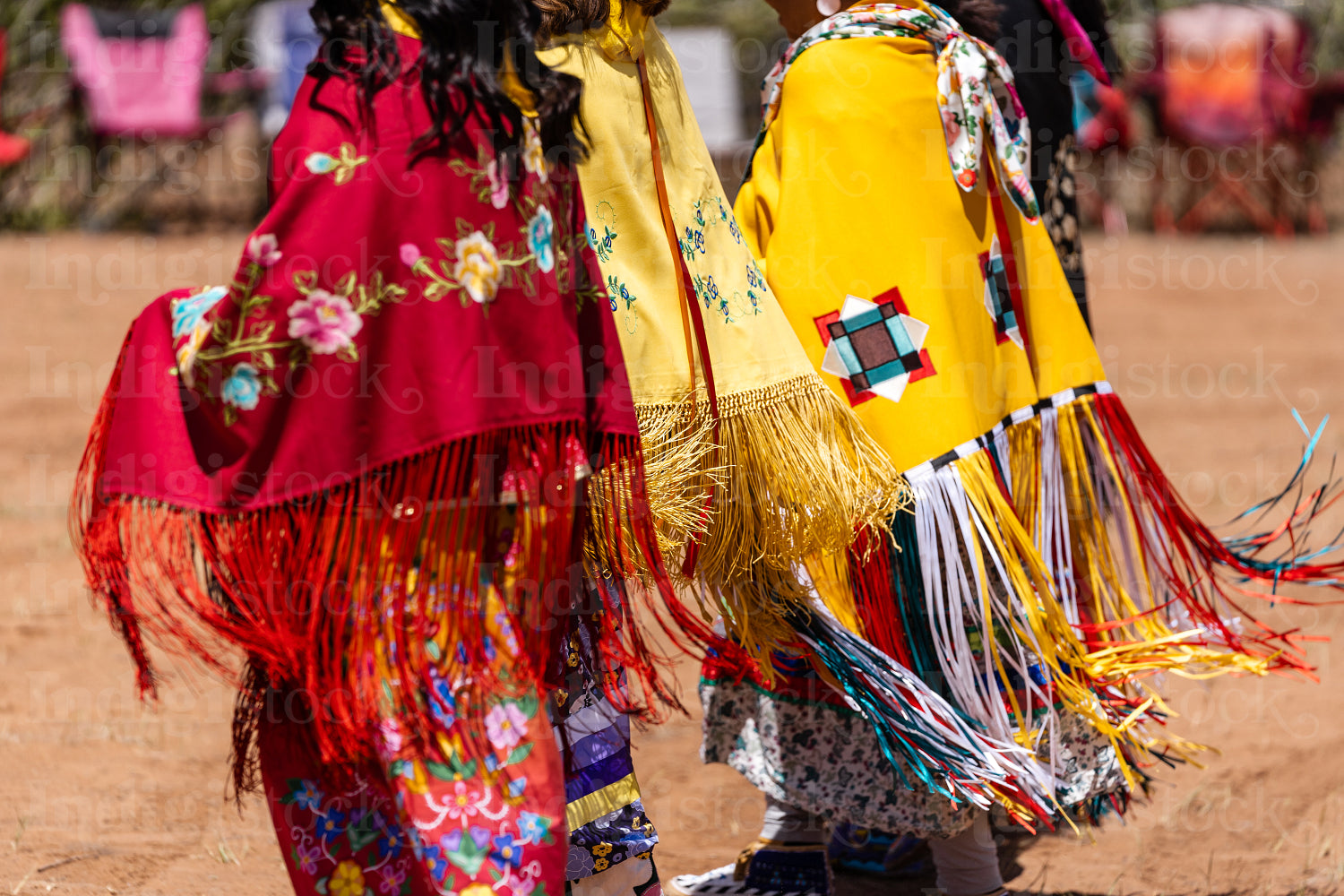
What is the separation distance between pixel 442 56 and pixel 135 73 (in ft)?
30.7

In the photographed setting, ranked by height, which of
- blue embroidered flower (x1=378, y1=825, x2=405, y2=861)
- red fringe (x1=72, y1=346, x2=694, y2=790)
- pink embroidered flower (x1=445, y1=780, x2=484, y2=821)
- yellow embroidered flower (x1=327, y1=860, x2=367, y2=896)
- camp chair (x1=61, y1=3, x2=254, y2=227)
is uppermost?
camp chair (x1=61, y1=3, x2=254, y2=227)

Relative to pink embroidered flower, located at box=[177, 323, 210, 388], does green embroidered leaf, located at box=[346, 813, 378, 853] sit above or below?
below

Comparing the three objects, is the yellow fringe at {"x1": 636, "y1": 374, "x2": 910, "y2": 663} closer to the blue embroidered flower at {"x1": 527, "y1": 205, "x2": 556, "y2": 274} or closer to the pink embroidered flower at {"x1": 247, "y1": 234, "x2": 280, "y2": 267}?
the blue embroidered flower at {"x1": 527, "y1": 205, "x2": 556, "y2": 274}

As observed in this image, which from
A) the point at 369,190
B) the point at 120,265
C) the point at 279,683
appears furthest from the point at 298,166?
the point at 120,265

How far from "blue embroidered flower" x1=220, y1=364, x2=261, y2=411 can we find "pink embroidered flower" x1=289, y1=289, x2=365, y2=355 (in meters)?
0.06

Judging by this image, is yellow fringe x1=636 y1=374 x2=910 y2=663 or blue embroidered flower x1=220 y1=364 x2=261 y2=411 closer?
blue embroidered flower x1=220 y1=364 x2=261 y2=411

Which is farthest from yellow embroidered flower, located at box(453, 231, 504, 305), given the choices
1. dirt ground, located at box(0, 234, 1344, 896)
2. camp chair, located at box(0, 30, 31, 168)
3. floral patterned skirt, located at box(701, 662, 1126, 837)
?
camp chair, located at box(0, 30, 31, 168)

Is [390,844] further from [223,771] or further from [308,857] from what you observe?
[223,771]

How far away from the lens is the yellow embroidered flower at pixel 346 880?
151 centimetres

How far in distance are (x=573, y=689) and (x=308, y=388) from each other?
538 millimetres

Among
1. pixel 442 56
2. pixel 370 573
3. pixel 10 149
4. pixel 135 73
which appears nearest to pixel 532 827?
pixel 370 573

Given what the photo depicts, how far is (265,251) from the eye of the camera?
1367 mm

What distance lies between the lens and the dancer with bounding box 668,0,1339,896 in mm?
2055

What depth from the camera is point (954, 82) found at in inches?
82.9
